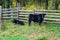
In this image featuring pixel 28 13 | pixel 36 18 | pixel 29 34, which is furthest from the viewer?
pixel 28 13

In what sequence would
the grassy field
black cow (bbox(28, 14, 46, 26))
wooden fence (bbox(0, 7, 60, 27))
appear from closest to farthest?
the grassy field → black cow (bbox(28, 14, 46, 26)) → wooden fence (bbox(0, 7, 60, 27))

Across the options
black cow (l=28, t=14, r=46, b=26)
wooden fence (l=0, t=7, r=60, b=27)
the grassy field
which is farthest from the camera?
wooden fence (l=0, t=7, r=60, b=27)

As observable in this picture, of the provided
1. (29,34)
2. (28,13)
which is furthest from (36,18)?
(29,34)

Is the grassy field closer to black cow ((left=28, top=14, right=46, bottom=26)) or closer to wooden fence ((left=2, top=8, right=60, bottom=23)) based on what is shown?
black cow ((left=28, top=14, right=46, bottom=26))

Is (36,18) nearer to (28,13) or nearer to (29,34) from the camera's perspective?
(28,13)

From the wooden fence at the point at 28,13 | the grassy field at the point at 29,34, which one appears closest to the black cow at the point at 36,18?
the wooden fence at the point at 28,13

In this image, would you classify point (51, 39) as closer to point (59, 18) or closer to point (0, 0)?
point (59, 18)

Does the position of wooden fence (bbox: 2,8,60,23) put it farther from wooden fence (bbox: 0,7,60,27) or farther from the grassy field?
the grassy field

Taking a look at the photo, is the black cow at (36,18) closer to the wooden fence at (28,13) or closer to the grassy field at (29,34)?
the wooden fence at (28,13)

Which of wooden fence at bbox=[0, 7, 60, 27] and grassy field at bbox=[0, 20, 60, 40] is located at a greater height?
wooden fence at bbox=[0, 7, 60, 27]

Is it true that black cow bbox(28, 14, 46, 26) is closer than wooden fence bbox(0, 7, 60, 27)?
Yes

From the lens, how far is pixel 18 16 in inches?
652

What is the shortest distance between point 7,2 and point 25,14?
1039cm

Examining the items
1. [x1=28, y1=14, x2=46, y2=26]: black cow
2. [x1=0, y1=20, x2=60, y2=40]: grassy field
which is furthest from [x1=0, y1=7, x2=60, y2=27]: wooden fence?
[x1=0, y1=20, x2=60, y2=40]: grassy field
